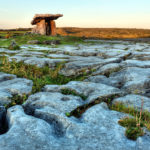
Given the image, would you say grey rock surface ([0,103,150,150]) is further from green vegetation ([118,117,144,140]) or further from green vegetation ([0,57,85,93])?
green vegetation ([0,57,85,93])

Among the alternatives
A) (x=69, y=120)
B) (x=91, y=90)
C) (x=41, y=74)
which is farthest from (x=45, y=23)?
(x=69, y=120)

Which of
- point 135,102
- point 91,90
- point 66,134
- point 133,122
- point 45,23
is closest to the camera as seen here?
point 66,134

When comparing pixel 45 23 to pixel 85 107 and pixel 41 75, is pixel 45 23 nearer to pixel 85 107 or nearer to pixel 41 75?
pixel 41 75

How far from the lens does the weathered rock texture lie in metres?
18.6

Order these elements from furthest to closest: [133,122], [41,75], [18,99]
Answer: [41,75] → [18,99] → [133,122]

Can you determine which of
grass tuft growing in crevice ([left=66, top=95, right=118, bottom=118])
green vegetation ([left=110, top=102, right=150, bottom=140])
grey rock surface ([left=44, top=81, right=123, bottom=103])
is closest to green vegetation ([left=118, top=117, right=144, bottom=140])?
green vegetation ([left=110, top=102, right=150, bottom=140])

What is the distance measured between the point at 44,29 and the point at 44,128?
717 inches

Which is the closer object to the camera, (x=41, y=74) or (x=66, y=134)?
(x=66, y=134)

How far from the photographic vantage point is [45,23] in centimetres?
1930

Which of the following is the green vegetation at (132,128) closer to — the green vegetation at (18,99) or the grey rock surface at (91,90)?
the grey rock surface at (91,90)

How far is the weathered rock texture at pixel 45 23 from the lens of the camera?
18.6 meters

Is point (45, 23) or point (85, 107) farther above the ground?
point (45, 23)

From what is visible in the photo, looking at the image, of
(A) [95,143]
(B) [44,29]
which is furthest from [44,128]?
(B) [44,29]

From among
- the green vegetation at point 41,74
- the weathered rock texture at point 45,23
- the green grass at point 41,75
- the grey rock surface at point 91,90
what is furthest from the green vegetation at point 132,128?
the weathered rock texture at point 45,23
